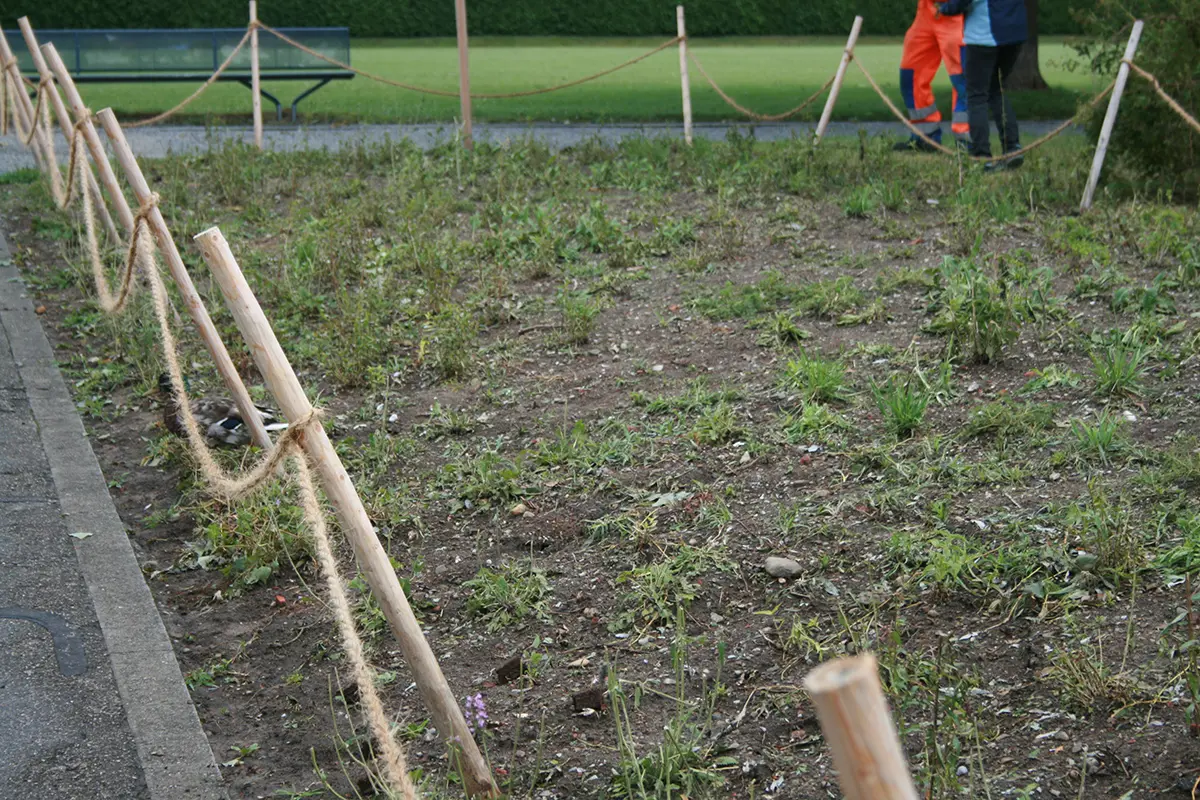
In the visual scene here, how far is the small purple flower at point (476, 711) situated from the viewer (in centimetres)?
335

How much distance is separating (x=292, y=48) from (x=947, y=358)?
1305cm

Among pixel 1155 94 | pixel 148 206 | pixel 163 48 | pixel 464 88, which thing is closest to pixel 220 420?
pixel 148 206

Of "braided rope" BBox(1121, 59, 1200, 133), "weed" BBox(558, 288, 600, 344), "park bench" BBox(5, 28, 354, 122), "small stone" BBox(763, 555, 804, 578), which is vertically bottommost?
"small stone" BBox(763, 555, 804, 578)

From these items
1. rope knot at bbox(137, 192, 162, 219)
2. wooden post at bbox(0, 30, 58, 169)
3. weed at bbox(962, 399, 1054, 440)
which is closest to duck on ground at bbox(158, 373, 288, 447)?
rope knot at bbox(137, 192, 162, 219)

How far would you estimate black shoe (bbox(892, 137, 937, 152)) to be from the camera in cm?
1120

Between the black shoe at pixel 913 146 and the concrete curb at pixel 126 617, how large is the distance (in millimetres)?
7497

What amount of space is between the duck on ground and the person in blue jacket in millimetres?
6758

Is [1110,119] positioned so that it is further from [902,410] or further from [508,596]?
[508,596]

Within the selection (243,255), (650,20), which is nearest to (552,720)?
(243,255)


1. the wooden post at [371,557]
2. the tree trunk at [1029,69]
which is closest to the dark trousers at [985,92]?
the tree trunk at [1029,69]

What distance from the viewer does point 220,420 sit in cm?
580

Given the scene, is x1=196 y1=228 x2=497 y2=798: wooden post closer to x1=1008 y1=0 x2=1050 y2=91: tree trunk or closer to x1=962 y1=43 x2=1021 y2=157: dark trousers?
x1=962 y1=43 x2=1021 y2=157: dark trousers

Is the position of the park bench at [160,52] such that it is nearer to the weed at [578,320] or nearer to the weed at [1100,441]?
the weed at [578,320]

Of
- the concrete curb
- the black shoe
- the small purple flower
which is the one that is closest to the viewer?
the small purple flower
